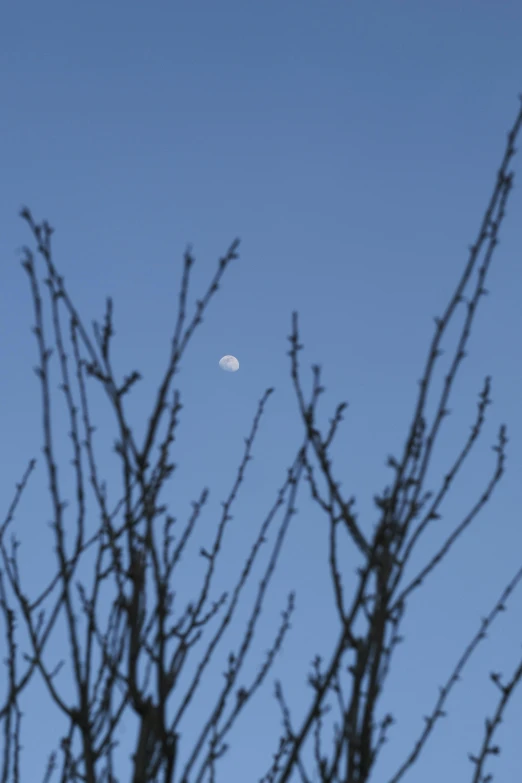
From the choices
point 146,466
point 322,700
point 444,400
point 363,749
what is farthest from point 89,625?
point 444,400

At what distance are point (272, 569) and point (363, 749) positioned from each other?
797 mm

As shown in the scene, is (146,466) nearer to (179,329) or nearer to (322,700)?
(179,329)

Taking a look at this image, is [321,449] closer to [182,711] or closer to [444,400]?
[444,400]

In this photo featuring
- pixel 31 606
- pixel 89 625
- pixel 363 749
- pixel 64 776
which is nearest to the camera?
pixel 363 749

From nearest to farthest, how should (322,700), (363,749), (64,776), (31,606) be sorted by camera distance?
(363,749) → (322,700) → (64,776) → (31,606)

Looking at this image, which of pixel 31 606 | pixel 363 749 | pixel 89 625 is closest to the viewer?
pixel 363 749

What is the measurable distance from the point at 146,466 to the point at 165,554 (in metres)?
0.27

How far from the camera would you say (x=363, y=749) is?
222cm

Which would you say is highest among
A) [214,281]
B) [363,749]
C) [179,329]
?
[214,281]

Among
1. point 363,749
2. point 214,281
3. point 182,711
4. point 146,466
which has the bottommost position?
point 363,749

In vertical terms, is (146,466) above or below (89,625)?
above

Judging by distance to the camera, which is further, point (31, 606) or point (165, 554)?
point (31, 606)

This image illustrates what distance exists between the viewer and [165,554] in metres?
2.79

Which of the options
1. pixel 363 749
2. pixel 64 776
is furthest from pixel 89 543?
pixel 363 749
